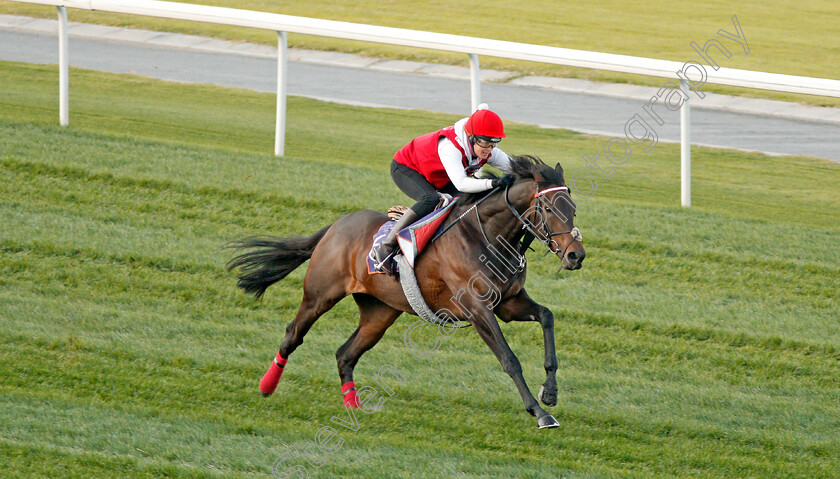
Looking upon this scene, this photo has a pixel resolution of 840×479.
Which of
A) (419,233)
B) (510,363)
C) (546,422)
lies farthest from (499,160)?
(546,422)

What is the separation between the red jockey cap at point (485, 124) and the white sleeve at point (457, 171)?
0.19 metres

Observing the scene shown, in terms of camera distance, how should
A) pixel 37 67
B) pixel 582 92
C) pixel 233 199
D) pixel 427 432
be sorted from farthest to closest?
pixel 582 92 → pixel 37 67 → pixel 233 199 → pixel 427 432

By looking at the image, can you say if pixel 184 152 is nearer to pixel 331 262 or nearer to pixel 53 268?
pixel 53 268

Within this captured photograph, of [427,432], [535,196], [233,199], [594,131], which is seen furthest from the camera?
[594,131]

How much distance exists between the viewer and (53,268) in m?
7.22

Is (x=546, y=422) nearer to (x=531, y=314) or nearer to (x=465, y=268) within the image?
(x=531, y=314)

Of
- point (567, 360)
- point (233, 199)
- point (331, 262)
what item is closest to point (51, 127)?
point (233, 199)

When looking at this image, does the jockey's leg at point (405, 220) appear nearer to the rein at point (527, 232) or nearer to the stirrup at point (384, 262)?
the stirrup at point (384, 262)

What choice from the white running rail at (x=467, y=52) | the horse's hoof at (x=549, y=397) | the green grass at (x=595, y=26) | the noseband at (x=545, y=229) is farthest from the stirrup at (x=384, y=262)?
the green grass at (x=595, y=26)

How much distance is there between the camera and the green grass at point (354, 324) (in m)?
5.04

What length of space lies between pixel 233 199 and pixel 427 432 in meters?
3.88

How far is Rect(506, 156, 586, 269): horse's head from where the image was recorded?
456cm

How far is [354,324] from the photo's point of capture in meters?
6.79

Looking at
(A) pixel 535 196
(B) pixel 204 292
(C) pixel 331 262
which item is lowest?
(B) pixel 204 292
